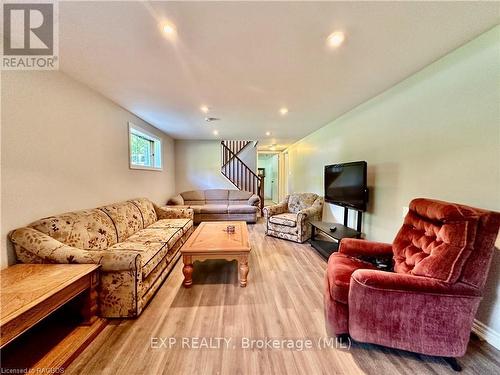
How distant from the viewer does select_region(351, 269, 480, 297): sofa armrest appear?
1315 mm

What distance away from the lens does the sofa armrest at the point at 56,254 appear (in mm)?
1669

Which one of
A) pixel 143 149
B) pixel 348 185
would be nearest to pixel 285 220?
pixel 348 185

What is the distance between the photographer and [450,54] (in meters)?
1.81

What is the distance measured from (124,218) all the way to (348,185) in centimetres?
329

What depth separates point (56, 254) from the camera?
1686 mm

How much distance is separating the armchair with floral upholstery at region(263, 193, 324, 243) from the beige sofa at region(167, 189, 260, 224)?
115 cm

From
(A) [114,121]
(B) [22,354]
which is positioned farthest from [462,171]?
(A) [114,121]

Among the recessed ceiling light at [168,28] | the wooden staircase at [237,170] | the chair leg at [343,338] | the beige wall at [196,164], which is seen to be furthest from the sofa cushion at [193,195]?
the chair leg at [343,338]

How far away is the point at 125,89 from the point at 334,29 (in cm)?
245

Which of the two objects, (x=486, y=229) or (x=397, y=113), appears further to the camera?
(x=397, y=113)

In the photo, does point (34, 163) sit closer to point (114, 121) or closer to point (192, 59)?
point (114, 121)

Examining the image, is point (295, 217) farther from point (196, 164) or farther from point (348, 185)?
point (196, 164)

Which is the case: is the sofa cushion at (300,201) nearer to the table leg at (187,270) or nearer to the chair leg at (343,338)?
the table leg at (187,270)

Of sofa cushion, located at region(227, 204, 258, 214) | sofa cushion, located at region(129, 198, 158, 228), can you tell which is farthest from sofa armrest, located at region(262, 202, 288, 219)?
sofa cushion, located at region(129, 198, 158, 228)
